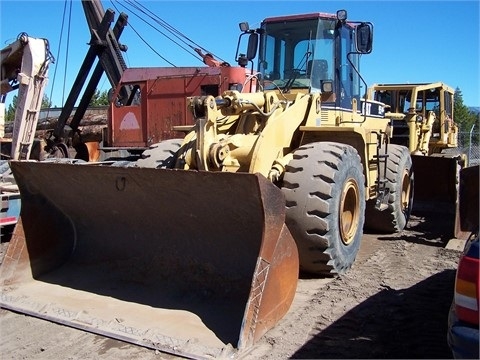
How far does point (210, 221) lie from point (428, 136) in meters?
8.09

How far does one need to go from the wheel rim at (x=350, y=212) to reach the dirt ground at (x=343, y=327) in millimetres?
409

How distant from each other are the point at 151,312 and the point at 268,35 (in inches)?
163

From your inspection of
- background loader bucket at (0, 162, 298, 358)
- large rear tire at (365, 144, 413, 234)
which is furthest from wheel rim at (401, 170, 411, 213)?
background loader bucket at (0, 162, 298, 358)

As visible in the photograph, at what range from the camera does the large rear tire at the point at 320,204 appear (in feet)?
16.4

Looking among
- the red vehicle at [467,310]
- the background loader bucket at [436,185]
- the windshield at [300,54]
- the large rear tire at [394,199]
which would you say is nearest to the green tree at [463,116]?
the background loader bucket at [436,185]

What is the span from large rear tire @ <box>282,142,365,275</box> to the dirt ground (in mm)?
271

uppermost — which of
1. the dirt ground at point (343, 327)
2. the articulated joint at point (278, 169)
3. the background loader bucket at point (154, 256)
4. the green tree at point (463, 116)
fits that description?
the green tree at point (463, 116)

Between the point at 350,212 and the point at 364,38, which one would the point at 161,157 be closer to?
the point at 350,212

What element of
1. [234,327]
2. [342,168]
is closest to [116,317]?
[234,327]

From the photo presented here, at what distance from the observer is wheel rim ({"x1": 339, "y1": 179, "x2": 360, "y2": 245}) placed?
5578 mm

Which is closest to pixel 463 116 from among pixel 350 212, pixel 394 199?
pixel 394 199

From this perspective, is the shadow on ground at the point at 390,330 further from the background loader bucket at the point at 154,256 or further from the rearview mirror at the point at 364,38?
the rearview mirror at the point at 364,38

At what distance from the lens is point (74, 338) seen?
13.5 feet

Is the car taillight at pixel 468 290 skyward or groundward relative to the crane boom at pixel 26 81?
groundward
